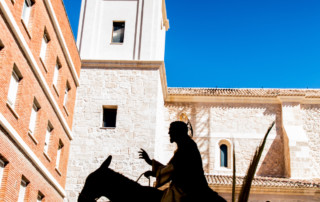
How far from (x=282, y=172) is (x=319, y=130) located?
129 inches

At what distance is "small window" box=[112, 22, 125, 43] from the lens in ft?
90.3

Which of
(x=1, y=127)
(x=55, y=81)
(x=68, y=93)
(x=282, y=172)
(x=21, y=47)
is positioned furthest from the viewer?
(x=282, y=172)

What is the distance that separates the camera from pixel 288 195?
2411 centimetres

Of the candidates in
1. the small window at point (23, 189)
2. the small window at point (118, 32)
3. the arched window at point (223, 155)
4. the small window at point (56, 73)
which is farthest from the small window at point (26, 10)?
the arched window at point (223, 155)

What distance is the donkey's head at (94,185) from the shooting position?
23.5ft

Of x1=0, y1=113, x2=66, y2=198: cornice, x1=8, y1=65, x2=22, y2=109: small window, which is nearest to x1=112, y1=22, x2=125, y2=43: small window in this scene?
x1=0, y1=113, x2=66, y2=198: cornice

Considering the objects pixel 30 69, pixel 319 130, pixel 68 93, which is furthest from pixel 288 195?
pixel 30 69

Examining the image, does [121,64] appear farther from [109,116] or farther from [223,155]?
[223,155]

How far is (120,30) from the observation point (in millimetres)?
27719

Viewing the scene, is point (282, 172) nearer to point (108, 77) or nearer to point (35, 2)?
point (108, 77)

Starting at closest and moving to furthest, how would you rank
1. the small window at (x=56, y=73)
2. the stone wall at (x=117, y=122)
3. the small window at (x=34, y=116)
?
1. the small window at (x=34, y=116)
2. the small window at (x=56, y=73)
3. the stone wall at (x=117, y=122)

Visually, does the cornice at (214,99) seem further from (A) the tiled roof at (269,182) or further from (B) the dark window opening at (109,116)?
(A) the tiled roof at (269,182)

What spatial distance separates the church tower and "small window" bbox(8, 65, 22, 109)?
7.70m

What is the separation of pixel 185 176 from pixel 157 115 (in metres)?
18.9
